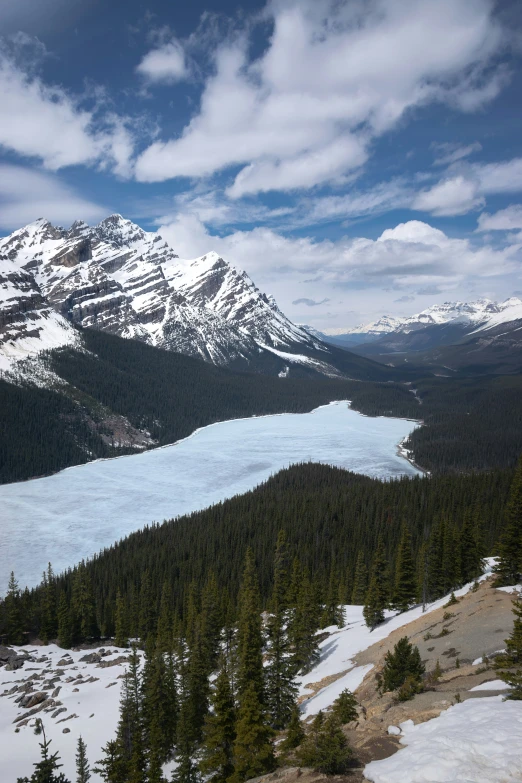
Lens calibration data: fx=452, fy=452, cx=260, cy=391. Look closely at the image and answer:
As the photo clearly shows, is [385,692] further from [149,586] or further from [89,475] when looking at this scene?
[89,475]

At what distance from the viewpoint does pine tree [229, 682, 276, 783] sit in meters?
25.4

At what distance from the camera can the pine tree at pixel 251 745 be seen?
1001 inches

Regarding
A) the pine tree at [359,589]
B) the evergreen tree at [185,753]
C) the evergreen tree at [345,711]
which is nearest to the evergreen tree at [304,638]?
the evergreen tree at [185,753]

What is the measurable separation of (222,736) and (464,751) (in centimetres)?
1852

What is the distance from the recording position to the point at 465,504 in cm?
9962

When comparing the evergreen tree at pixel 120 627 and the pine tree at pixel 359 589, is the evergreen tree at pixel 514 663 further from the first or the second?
the evergreen tree at pixel 120 627

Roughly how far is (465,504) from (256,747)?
3395 inches

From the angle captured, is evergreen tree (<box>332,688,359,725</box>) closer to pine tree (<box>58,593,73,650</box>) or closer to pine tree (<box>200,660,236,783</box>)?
pine tree (<box>200,660,236,783</box>)

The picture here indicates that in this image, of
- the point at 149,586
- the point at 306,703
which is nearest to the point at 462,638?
the point at 306,703

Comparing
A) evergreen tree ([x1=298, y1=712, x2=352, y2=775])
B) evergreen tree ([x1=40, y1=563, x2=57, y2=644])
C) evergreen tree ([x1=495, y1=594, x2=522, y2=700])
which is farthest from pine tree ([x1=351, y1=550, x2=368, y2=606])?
evergreen tree ([x1=298, y1=712, x2=352, y2=775])

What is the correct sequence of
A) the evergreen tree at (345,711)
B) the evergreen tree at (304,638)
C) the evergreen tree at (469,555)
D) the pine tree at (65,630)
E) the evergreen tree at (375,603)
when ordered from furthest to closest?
the pine tree at (65,630) < the evergreen tree at (469,555) < the evergreen tree at (375,603) < the evergreen tree at (304,638) < the evergreen tree at (345,711)

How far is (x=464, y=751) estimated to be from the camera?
52.4 feet

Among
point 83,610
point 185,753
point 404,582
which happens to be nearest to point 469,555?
point 404,582

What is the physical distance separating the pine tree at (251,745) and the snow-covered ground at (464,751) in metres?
10.1
